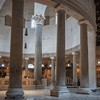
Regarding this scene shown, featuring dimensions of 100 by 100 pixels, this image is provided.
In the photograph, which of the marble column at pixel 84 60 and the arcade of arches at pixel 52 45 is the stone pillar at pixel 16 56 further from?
the marble column at pixel 84 60

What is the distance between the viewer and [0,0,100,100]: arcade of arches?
1077 centimetres

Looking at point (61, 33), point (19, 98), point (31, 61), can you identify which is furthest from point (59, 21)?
point (31, 61)

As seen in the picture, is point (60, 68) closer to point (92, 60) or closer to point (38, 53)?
point (92, 60)

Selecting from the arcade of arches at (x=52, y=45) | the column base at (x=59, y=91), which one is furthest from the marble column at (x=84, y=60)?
the column base at (x=59, y=91)

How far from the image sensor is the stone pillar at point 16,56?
10383mm

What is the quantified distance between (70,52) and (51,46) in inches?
174

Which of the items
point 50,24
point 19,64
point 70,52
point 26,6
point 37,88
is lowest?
point 37,88

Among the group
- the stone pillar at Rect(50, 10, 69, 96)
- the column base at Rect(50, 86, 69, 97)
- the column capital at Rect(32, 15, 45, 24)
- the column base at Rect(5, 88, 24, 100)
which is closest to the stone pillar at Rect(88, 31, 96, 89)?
the stone pillar at Rect(50, 10, 69, 96)

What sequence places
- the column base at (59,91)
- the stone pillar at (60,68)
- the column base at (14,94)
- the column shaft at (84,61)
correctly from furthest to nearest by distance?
the column shaft at (84,61)
the stone pillar at (60,68)
the column base at (59,91)
the column base at (14,94)

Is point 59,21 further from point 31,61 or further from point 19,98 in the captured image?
point 31,61

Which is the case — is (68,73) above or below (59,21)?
below

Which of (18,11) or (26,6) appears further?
(26,6)

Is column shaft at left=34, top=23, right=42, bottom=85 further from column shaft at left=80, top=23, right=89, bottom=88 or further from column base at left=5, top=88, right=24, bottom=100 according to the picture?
column base at left=5, top=88, right=24, bottom=100

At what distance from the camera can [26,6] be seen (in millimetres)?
30500
